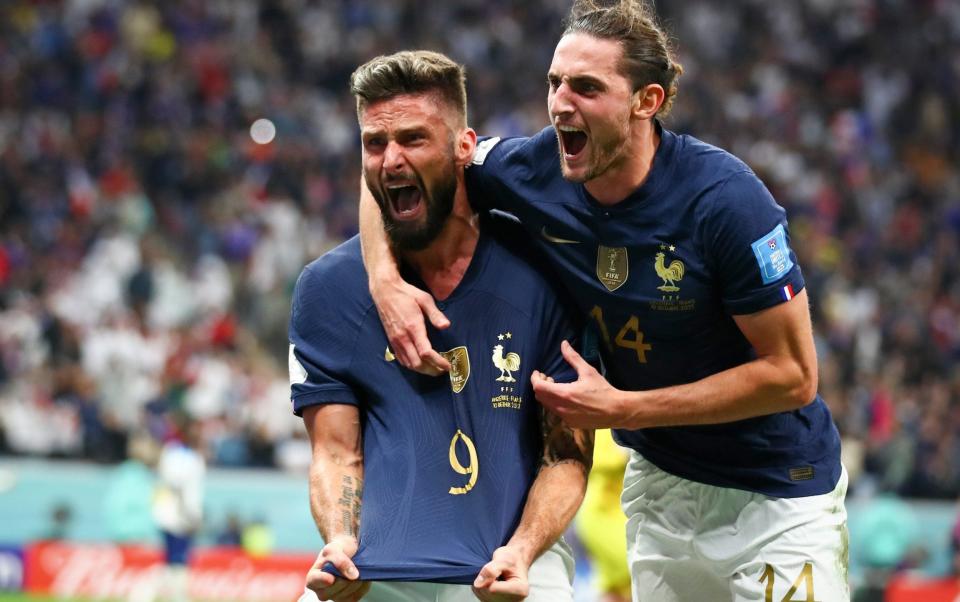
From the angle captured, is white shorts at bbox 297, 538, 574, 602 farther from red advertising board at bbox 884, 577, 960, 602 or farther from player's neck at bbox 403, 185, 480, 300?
red advertising board at bbox 884, 577, 960, 602

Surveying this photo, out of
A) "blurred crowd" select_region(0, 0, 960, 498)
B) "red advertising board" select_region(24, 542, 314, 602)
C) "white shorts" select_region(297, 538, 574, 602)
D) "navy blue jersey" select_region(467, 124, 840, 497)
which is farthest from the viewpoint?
"blurred crowd" select_region(0, 0, 960, 498)

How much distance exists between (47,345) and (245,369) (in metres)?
2.62

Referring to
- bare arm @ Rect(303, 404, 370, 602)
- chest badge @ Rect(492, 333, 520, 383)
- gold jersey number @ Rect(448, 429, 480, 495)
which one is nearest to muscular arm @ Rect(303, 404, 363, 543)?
bare arm @ Rect(303, 404, 370, 602)

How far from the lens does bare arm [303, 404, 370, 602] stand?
4.16m

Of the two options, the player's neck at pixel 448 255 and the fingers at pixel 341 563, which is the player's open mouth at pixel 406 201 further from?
the fingers at pixel 341 563

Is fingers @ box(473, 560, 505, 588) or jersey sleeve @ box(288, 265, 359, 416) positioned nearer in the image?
fingers @ box(473, 560, 505, 588)

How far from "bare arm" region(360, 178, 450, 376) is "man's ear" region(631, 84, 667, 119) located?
2.93 feet

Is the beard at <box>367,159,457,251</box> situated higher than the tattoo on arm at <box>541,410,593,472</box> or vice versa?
the beard at <box>367,159,457,251</box>

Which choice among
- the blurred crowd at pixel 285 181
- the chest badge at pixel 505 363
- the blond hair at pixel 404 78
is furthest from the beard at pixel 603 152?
the blurred crowd at pixel 285 181

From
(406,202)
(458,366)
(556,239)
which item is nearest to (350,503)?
(458,366)

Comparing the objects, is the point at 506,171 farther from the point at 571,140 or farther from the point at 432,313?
the point at 432,313

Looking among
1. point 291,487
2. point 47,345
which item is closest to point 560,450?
point 291,487

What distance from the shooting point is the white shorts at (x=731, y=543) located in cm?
461

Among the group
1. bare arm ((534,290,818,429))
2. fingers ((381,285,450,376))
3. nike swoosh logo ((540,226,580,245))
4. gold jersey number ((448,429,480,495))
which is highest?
nike swoosh logo ((540,226,580,245))
